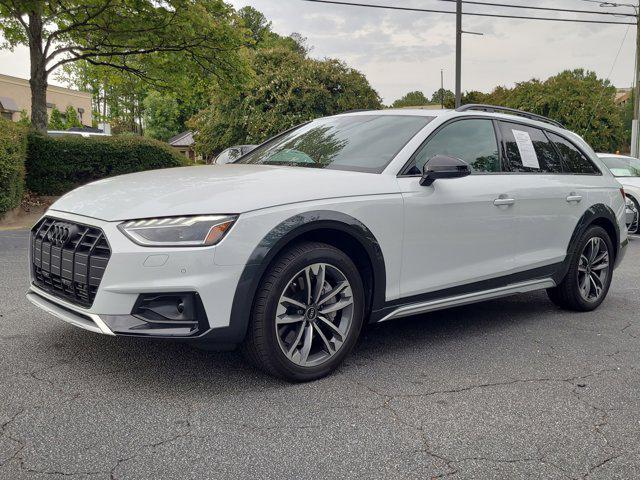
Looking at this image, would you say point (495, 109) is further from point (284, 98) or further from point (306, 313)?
point (284, 98)

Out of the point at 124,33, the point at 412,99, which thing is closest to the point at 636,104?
the point at 124,33

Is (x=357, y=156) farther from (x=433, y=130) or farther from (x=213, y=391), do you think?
(x=213, y=391)

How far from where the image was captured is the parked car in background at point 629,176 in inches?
473

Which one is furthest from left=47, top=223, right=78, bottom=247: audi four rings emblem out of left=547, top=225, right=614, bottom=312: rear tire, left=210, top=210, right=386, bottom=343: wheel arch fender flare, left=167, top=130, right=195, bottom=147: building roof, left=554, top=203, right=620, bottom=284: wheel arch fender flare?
left=167, top=130, right=195, bottom=147: building roof

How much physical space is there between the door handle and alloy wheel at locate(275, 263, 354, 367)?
4.81ft

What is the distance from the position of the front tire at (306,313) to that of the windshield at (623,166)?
10.9m

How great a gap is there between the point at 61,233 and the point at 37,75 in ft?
42.0

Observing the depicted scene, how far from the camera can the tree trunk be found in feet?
48.0

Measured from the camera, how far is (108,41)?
15.1 meters

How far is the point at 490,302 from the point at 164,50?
11.7 metres

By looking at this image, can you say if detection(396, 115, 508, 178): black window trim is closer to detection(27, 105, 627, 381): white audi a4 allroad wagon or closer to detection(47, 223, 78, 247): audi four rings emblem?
detection(27, 105, 627, 381): white audi a4 allroad wagon

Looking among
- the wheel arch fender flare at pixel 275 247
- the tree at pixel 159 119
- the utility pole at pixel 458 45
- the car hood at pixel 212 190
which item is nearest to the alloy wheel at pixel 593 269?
the car hood at pixel 212 190

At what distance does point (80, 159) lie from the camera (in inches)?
541

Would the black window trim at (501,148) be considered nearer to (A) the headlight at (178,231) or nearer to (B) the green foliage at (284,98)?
(A) the headlight at (178,231)
